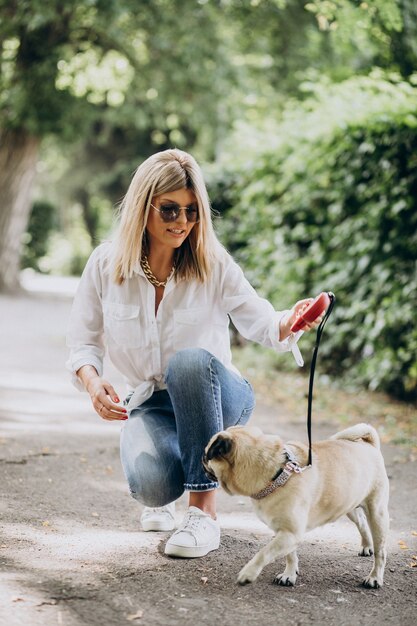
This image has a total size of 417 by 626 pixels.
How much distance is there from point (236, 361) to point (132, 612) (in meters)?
7.12

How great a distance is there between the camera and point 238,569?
3.20 metres

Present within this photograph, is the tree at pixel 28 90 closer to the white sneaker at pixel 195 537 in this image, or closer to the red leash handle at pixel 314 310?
the red leash handle at pixel 314 310

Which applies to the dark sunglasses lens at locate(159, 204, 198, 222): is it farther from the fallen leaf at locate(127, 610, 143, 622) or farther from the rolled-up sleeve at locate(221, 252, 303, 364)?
the fallen leaf at locate(127, 610, 143, 622)

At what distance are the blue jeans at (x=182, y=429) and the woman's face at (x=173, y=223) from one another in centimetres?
52

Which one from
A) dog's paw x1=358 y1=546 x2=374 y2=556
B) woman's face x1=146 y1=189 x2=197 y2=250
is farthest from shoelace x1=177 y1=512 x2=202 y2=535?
woman's face x1=146 y1=189 x2=197 y2=250

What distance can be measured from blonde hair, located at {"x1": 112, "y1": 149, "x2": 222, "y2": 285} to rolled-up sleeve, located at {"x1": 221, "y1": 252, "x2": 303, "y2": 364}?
0.37ft

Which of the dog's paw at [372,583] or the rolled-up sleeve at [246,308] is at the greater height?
the rolled-up sleeve at [246,308]

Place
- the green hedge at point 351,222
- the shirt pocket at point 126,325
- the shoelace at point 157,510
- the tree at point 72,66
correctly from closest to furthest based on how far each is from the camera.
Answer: the shirt pocket at point 126,325 < the shoelace at point 157,510 < the green hedge at point 351,222 < the tree at point 72,66

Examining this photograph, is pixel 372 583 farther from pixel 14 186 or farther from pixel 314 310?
pixel 14 186

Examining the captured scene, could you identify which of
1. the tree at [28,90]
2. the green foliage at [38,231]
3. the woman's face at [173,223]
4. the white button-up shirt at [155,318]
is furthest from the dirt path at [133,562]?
the green foliage at [38,231]

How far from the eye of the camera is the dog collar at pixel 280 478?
289 cm

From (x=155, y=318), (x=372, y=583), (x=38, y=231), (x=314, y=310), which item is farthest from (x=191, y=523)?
(x=38, y=231)

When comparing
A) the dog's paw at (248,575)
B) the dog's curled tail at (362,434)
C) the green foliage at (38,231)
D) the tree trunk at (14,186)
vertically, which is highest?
the dog's curled tail at (362,434)

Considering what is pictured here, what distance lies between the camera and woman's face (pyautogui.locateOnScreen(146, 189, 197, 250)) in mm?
3434
